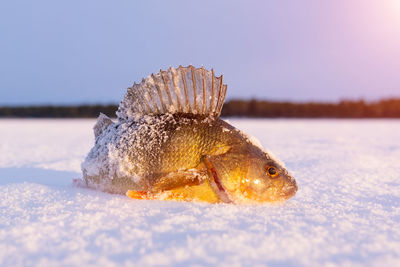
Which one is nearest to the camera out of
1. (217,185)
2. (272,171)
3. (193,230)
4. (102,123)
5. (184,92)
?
(193,230)

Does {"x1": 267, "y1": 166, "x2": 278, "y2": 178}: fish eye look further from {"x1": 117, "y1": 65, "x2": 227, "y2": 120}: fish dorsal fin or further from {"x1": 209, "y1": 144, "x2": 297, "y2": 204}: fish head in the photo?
{"x1": 117, "y1": 65, "x2": 227, "y2": 120}: fish dorsal fin

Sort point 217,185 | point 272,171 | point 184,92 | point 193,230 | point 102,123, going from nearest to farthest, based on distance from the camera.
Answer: point 193,230, point 217,185, point 272,171, point 184,92, point 102,123

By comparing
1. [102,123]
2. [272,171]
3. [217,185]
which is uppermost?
[102,123]

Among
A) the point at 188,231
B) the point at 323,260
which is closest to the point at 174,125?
the point at 188,231

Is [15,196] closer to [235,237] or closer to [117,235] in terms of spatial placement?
[117,235]

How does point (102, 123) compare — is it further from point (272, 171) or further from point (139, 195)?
point (272, 171)

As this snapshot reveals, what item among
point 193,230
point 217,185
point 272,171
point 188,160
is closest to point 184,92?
point 188,160

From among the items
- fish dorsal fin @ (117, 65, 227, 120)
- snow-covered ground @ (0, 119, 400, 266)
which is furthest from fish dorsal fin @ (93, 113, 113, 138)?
snow-covered ground @ (0, 119, 400, 266)
